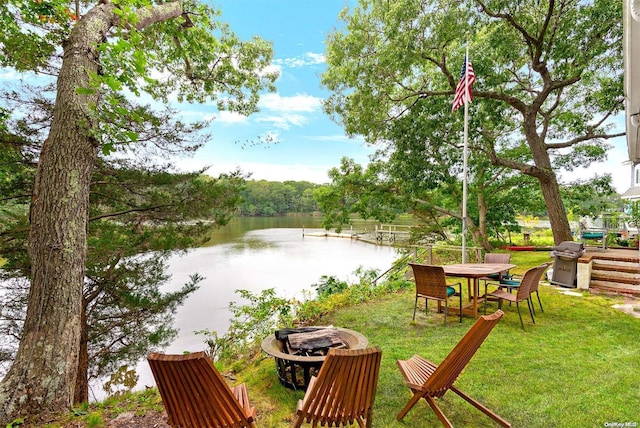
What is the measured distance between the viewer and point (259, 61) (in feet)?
28.3

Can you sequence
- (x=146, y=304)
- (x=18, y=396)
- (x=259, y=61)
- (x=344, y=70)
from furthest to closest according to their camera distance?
(x=344, y=70) < (x=259, y=61) < (x=146, y=304) < (x=18, y=396)

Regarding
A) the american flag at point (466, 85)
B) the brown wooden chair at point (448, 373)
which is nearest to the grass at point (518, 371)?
the brown wooden chair at point (448, 373)

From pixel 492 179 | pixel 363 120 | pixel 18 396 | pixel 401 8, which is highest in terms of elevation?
pixel 401 8

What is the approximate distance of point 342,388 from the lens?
1829mm

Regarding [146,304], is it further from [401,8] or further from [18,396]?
[401,8]

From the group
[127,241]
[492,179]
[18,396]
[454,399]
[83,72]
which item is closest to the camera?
[18,396]

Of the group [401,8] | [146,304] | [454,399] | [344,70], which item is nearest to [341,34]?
[344,70]

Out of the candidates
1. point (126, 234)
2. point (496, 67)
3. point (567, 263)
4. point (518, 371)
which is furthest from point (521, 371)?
point (496, 67)

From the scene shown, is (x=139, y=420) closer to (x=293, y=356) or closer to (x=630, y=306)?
(x=293, y=356)

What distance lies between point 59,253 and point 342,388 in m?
2.81

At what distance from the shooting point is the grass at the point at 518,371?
2.55 m

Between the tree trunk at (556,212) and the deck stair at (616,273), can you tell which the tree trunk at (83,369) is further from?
the tree trunk at (556,212)

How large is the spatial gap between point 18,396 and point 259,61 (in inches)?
330

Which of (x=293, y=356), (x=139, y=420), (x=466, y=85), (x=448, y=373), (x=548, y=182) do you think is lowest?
(x=139, y=420)
